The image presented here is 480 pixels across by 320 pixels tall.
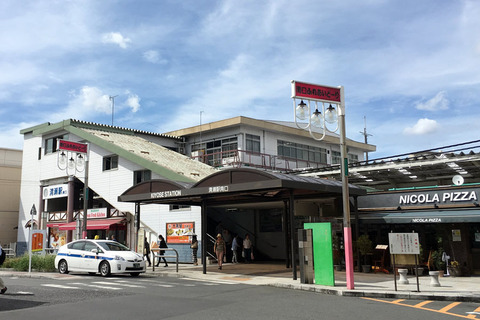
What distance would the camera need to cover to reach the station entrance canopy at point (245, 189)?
1612 cm

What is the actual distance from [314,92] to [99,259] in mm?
10828

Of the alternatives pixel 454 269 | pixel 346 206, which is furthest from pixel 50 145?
pixel 454 269

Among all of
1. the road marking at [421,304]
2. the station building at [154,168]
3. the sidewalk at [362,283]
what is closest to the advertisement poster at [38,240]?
the sidewalk at [362,283]

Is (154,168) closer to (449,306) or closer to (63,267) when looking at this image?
(63,267)

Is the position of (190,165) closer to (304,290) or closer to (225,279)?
(225,279)

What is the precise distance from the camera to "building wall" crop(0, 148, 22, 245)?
4131cm

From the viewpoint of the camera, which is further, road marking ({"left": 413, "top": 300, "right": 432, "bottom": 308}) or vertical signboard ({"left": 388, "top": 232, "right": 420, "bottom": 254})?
vertical signboard ({"left": 388, "top": 232, "right": 420, "bottom": 254})

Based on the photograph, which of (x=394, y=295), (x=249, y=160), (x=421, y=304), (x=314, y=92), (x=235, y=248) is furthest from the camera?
(x=249, y=160)

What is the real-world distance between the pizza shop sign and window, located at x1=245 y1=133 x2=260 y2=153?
15523 mm

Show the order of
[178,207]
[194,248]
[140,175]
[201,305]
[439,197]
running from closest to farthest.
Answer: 1. [201,305]
2. [439,197]
3. [194,248]
4. [178,207]
5. [140,175]

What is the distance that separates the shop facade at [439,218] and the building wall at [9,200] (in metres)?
33.6

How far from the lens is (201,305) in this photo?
1061 cm

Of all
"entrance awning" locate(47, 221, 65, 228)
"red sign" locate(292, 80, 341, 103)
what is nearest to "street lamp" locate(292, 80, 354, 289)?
"red sign" locate(292, 80, 341, 103)

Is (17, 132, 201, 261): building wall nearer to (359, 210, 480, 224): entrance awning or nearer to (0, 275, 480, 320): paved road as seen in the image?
(359, 210, 480, 224): entrance awning
